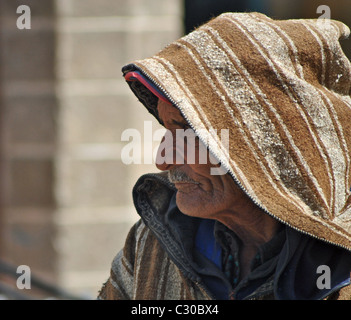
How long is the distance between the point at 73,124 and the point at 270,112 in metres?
2.85

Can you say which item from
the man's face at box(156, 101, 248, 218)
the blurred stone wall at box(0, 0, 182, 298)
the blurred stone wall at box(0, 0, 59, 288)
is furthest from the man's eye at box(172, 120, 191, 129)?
the blurred stone wall at box(0, 0, 59, 288)

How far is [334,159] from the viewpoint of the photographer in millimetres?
1986

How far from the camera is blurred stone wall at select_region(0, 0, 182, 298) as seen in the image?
15.1ft

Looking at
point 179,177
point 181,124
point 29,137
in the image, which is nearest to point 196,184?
point 179,177


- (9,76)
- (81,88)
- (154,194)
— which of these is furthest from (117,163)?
(154,194)

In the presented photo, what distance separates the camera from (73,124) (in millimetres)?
4633

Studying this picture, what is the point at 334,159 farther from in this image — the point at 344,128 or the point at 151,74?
the point at 151,74

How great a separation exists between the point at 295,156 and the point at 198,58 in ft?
1.31

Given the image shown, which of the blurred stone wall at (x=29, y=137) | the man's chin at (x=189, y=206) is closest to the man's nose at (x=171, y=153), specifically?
the man's chin at (x=189, y=206)

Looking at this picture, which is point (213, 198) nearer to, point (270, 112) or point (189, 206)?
point (189, 206)

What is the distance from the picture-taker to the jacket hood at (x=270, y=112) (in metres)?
1.94

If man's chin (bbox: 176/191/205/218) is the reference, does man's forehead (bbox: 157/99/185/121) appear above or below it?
above

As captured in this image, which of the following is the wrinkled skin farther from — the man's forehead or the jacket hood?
the jacket hood

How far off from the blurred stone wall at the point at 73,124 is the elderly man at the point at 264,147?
98.0 inches
